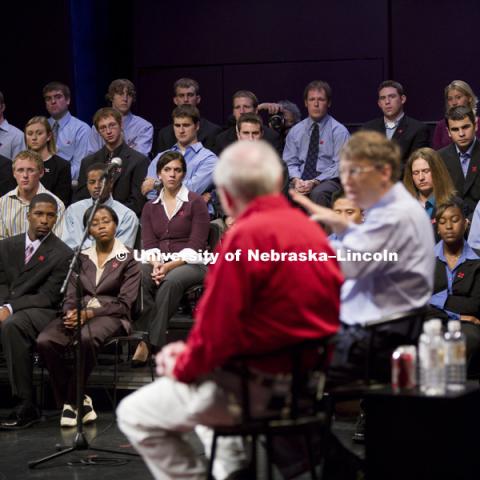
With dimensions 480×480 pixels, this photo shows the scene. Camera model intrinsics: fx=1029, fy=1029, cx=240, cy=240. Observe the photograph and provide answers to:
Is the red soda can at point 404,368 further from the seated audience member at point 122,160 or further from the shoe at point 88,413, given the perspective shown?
the seated audience member at point 122,160

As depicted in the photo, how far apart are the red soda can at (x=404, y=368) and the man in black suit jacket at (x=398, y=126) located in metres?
4.27

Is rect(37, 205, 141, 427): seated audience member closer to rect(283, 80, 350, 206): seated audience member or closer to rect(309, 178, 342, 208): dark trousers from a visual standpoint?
rect(309, 178, 342, 208): dark trousers

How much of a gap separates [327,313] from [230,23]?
6.95 m

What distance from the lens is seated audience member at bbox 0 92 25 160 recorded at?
27.7 feet

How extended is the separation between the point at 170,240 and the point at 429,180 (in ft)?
5.75

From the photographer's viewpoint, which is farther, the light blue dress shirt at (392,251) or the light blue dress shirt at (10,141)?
the light blue dress shirt at (10,141)

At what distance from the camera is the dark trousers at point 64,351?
20.0 feet

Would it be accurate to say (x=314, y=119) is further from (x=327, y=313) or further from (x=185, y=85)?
(x=327, y=313)

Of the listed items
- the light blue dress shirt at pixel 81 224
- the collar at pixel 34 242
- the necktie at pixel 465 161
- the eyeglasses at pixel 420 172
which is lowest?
the collar at pixel 34 242

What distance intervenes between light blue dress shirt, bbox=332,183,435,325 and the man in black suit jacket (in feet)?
13.4

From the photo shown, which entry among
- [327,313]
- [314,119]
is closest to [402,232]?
[327,313]

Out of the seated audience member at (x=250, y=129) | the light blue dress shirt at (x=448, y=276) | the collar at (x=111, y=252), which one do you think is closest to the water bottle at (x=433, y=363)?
the light blue dress shirt at (x=448, y=276)

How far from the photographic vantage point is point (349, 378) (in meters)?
3.84

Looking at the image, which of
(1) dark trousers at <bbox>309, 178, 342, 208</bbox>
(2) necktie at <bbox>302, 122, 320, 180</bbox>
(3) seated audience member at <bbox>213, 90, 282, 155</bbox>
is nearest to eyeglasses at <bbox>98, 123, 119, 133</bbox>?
(3) seated audience member at <bbox>213, 90, 282, 155</bbox>
